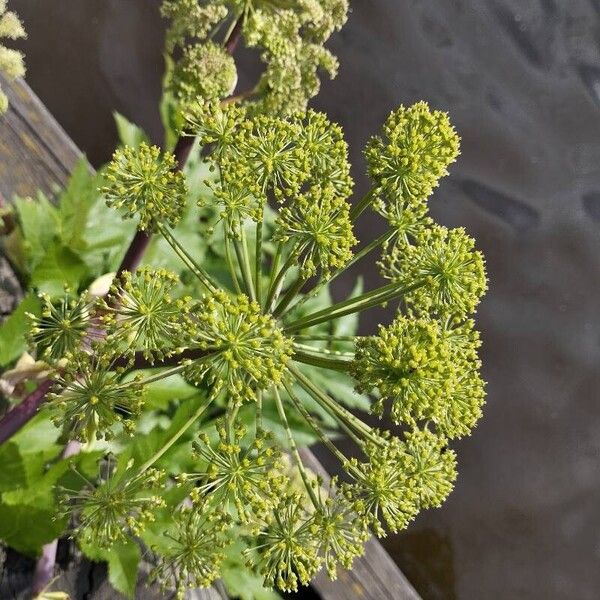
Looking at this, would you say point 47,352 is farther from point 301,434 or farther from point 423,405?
point 301,434

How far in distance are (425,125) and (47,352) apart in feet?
2.17

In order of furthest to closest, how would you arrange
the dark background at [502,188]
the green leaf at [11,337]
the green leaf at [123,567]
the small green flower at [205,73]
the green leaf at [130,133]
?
1. the dark background at [502,188]
2. the green leaf at [130,133]
3. the green leaf at [11,337]
4. the green leaf at [123,567]
5. the small green flower at [205,73]

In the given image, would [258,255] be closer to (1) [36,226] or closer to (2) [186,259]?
(2) [186,259]

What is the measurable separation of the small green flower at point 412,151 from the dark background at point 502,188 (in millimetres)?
1728

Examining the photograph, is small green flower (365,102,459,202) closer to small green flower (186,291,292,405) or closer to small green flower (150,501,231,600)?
small green flower (186,291,292,405)

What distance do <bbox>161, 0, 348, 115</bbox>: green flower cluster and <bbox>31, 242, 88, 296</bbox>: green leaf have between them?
2.00 feet

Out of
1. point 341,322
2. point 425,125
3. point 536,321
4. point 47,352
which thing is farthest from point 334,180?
point 536,321

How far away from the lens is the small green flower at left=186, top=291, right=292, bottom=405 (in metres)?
0.91

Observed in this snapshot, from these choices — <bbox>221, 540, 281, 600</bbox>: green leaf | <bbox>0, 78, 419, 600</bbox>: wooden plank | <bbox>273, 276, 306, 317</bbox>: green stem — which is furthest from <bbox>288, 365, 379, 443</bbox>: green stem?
<bbox>0, 78, 419, 600</bbox>: wooden plank

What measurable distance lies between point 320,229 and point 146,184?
276 mm

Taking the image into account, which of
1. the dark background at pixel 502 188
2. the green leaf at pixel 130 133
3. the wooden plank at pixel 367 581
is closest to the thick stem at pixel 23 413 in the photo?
the wooden plank at pixel 367 581

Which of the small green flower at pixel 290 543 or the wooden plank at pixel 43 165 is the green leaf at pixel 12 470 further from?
the wooden plank at pixel 43 165

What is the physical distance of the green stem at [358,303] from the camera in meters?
1.06

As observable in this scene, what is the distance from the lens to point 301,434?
6.05 feet
